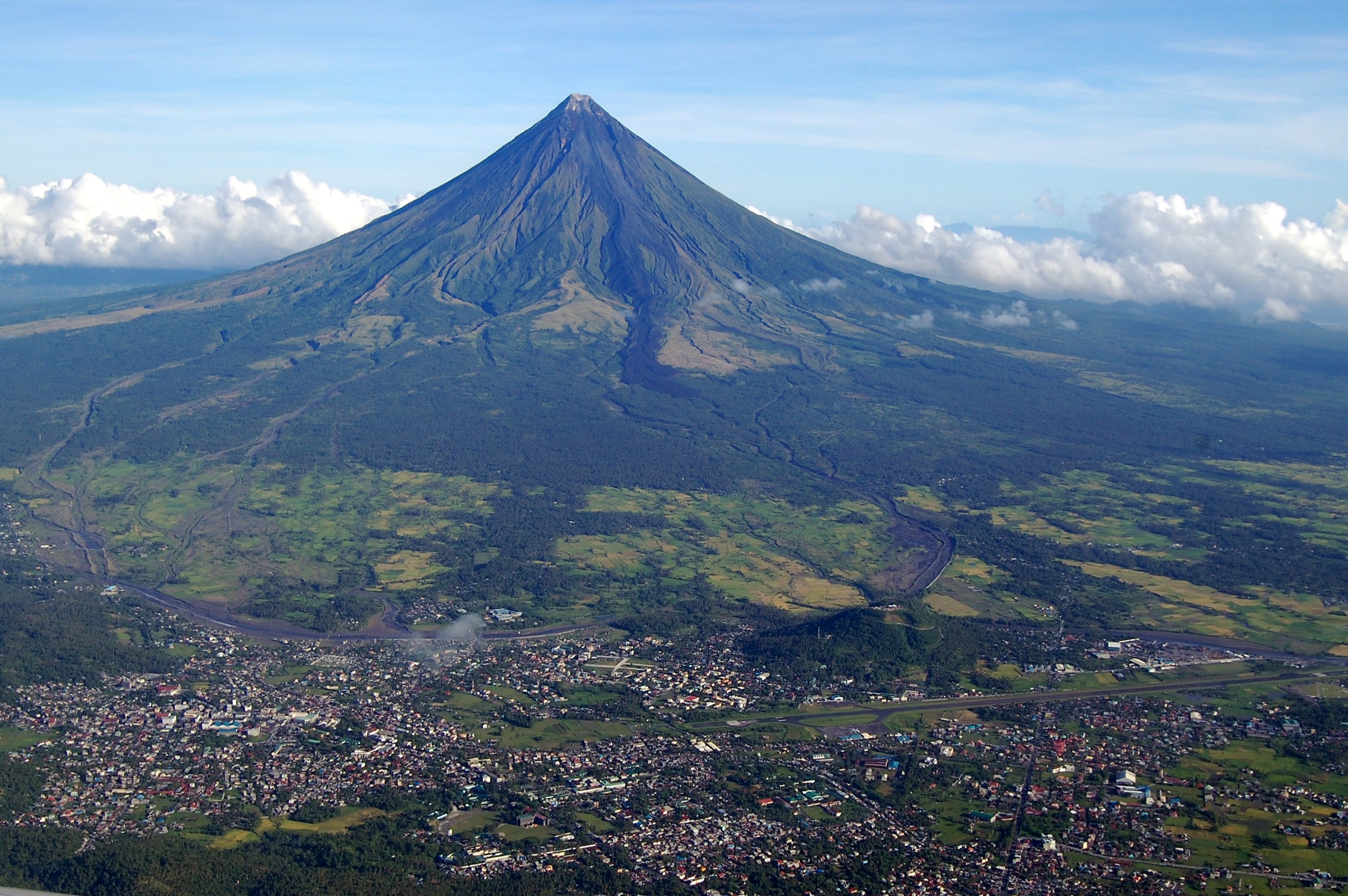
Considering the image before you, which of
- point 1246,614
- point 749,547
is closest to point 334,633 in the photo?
point 749,547

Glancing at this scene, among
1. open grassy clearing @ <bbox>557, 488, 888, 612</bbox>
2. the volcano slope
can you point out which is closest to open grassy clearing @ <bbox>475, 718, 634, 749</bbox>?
the volcano slope

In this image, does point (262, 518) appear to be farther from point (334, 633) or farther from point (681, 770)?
point (681, 770)

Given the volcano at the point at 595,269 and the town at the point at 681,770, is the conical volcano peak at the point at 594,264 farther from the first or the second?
the town at the point at 681,770

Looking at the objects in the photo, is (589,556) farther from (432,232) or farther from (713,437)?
(432,232)

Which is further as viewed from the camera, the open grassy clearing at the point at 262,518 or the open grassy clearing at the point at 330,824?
the open grassy clearing at the point at 262,518

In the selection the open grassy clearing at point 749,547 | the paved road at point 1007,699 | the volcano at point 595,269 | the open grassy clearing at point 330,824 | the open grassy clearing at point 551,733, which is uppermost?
the volcano at point 595,269

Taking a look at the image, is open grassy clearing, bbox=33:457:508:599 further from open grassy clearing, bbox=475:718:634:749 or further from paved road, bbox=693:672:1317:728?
paved road, bbox=693:672:1317:728

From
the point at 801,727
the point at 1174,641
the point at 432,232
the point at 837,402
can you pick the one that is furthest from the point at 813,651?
the point at 432,232

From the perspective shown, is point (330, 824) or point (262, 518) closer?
point (330, 824)

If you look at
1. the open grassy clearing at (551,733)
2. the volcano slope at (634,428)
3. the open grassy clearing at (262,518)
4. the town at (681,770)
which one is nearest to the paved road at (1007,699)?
the town at (681,770)
